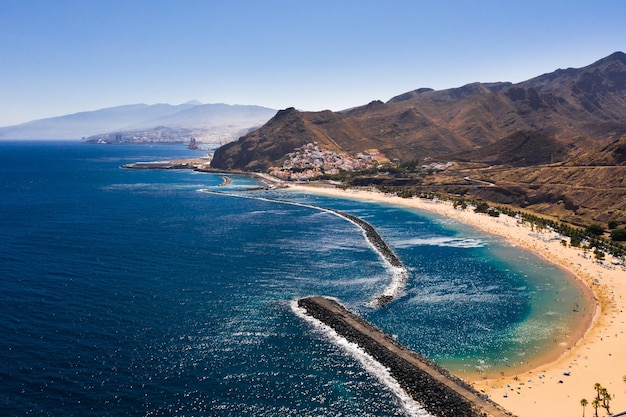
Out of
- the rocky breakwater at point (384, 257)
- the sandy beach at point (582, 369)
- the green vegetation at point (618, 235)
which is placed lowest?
the sandy beach at point (582, 369)

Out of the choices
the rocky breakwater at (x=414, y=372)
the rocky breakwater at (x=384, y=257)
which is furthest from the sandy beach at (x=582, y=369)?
the rocky breakwater at (x=384, y=257)

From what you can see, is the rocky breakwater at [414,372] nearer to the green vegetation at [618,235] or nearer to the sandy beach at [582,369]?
the sandy beach at [582,369]

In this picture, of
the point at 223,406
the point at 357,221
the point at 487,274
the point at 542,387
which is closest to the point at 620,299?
the point at 487,274

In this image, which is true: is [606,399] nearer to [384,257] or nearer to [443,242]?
[384,257]

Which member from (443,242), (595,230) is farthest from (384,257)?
(595,230)

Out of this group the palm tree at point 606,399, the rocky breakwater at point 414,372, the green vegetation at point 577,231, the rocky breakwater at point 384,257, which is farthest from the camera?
the green vegetation at point 577,231
